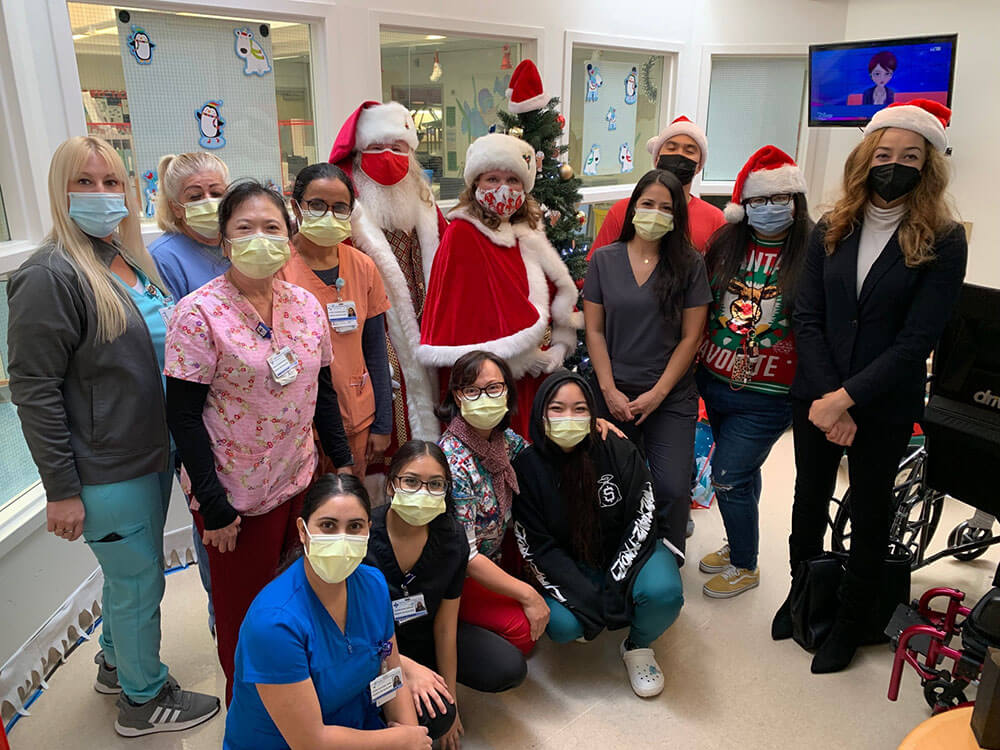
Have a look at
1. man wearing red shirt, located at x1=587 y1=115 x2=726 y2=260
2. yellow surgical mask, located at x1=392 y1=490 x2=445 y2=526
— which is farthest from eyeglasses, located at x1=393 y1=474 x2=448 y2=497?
man wearing red shirt, located at x1=587 y1=115 x2=726 y2=260

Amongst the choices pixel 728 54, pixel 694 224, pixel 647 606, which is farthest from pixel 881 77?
pixel 647 606

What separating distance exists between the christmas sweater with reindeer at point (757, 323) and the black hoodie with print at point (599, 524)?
0.62 metres

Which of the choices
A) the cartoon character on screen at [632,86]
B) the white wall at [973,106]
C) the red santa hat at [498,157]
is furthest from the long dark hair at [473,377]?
the cartoon character on screen at [632,86]

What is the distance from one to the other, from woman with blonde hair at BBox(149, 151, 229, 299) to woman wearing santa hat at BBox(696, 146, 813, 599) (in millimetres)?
1810

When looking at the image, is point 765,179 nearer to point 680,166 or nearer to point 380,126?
point 680,166

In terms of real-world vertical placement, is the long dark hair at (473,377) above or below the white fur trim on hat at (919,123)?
below

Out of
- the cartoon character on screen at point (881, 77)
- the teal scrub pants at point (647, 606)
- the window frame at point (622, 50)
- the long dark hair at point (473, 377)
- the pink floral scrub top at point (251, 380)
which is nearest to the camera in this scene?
the pink floral scrub top at point (251, 380)

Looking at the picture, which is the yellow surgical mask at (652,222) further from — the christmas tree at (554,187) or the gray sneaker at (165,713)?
the gray sneaker at (165,713)

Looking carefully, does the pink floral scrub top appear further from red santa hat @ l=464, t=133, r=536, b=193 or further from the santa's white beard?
red santa hat @ l=464, t=133, r=536, b=193

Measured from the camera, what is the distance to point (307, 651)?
5.39ft

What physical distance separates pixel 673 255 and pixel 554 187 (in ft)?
3.92

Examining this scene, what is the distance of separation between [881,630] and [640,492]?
3.52 feet

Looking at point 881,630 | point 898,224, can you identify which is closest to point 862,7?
point 898,224

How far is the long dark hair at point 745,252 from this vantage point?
2633 millimetres
